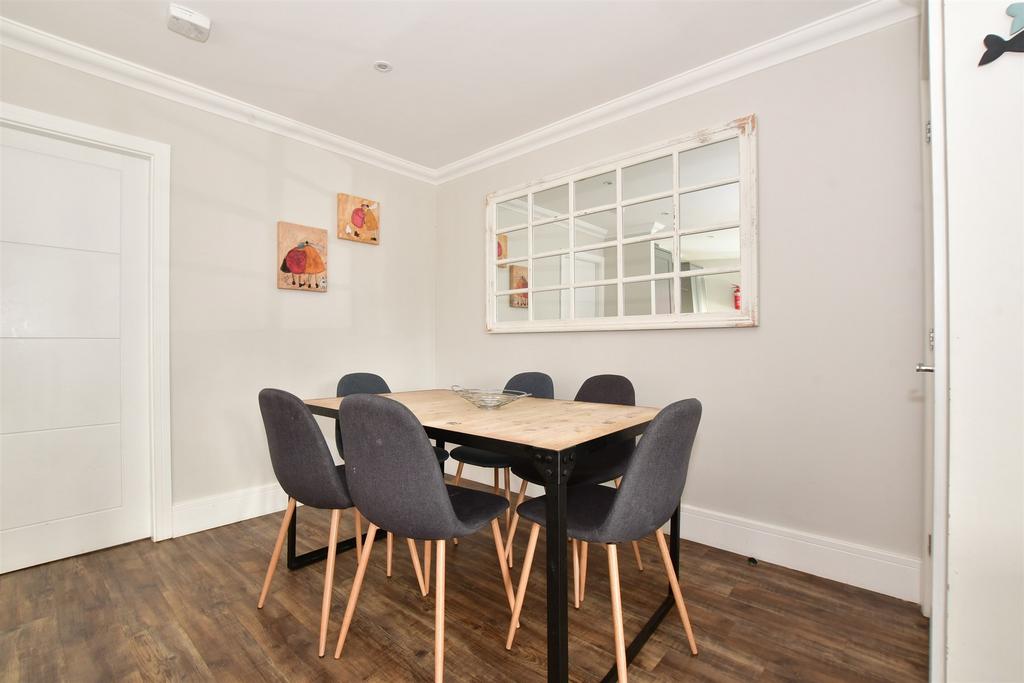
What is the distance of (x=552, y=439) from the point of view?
137 centimetres

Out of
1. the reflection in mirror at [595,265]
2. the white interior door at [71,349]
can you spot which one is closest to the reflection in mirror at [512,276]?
the reflection in mirror at [595,265]

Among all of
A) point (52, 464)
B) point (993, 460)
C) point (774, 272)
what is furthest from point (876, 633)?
point (52, 464)

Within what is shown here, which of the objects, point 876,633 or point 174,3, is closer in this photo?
point 876,633

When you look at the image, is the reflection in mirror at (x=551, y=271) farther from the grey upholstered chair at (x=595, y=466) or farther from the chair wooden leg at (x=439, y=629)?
the chair wooden leg at (x=439, y=629)

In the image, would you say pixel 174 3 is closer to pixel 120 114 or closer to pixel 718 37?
pixel 120 114

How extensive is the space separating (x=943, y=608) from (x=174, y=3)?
11.3 ft

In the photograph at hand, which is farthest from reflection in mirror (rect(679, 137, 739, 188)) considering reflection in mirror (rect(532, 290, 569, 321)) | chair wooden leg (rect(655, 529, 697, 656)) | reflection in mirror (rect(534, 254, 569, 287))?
chair wooden leg (rect(655, 529, 697, 656))

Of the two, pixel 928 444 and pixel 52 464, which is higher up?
pixel 928 444

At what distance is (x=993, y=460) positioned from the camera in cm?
101

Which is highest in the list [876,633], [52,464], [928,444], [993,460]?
[993,460]

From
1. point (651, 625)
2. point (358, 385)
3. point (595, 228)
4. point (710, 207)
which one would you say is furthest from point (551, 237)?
point (651, 625)

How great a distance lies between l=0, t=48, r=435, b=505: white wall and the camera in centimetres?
258

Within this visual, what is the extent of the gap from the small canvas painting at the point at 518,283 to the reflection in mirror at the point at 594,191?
0.65 m

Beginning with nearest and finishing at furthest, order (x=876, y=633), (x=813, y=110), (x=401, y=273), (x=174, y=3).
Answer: (x=876, y=633) → (x=174, y=3) → (x=813, y=110) → (x=401, y=273)
